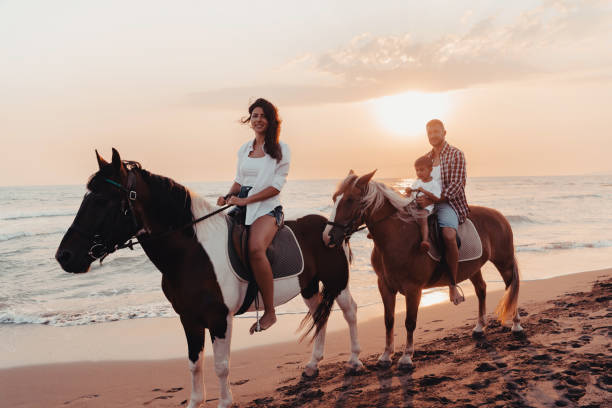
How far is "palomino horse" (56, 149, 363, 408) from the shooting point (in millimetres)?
2713

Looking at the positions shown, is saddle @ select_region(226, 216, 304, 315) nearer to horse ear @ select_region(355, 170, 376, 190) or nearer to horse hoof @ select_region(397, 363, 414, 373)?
horse ear @ select_region(355, 170, 376, 190)

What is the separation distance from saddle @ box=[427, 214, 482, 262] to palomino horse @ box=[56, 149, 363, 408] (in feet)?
5.14

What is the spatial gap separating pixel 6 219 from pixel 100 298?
24488 millimetres

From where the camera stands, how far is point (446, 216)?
436 centimetres

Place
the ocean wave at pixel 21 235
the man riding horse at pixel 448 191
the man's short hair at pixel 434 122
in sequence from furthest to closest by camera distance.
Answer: the ocean wave at pixel 21 235 → the man's short hair at pixel 434 122 → the man riding horse at pixel 448 191

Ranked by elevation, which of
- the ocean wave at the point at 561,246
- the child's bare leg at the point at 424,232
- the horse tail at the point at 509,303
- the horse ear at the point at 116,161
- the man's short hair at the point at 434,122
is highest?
the man's short hair at the point at 434,122

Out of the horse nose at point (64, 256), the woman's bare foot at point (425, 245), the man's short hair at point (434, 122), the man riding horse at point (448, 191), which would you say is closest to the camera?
the horse nose at point (64, 256)

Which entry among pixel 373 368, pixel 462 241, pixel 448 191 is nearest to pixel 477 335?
pixel 462 241

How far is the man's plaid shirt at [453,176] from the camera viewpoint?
4352 millimetres

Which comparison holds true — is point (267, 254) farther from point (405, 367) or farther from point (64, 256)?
point (405, 367)

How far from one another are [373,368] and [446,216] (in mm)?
1689

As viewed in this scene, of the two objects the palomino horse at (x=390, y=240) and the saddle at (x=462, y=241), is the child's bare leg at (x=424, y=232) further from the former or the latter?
the saddle at (x=462, y=241)

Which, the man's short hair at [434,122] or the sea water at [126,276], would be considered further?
→ the sea water at [126,276]

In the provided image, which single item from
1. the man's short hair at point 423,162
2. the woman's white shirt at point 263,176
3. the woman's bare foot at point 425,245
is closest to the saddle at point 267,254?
the woman's white shirt at point 263,176
